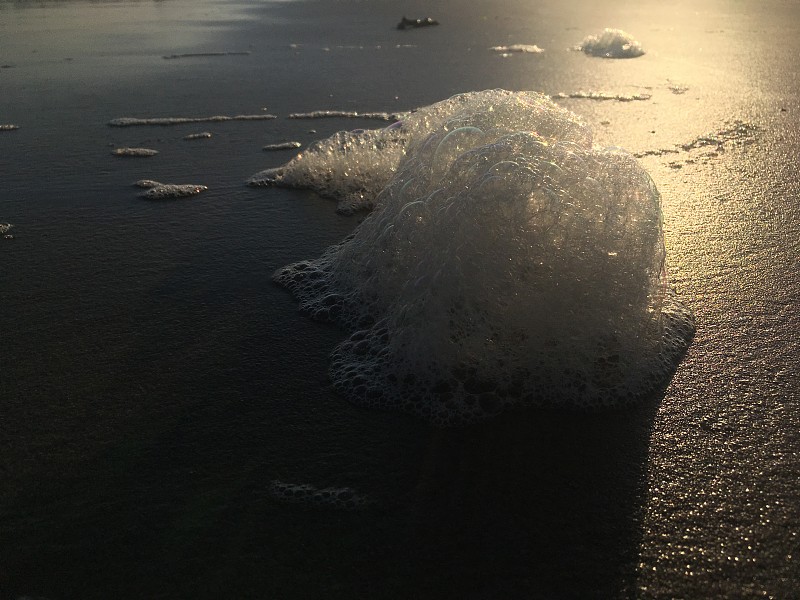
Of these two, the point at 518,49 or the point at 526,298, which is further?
the point at 518,49

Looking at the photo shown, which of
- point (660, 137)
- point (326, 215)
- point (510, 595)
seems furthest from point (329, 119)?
point (510, 595)


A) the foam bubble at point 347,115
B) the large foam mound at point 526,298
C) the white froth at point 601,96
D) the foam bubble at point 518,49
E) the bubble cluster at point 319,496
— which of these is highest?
the foam bubble at point 518,49

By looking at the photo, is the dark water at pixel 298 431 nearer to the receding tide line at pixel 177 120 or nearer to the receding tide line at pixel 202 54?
the receding tide line at pixel 177 120

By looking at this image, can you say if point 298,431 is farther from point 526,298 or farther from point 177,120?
point 177,120

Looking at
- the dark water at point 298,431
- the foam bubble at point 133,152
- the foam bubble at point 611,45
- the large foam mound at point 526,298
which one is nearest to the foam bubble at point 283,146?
the dark water at point 298,431

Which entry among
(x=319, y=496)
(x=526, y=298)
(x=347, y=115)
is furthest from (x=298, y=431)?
(x=347, y=115)

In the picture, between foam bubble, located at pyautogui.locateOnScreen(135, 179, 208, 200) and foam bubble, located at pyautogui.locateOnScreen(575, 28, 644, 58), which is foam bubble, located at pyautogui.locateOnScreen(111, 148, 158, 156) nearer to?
foam bubble, located at pyautogui.locateOnScreen(135, 179, 208, 200)
